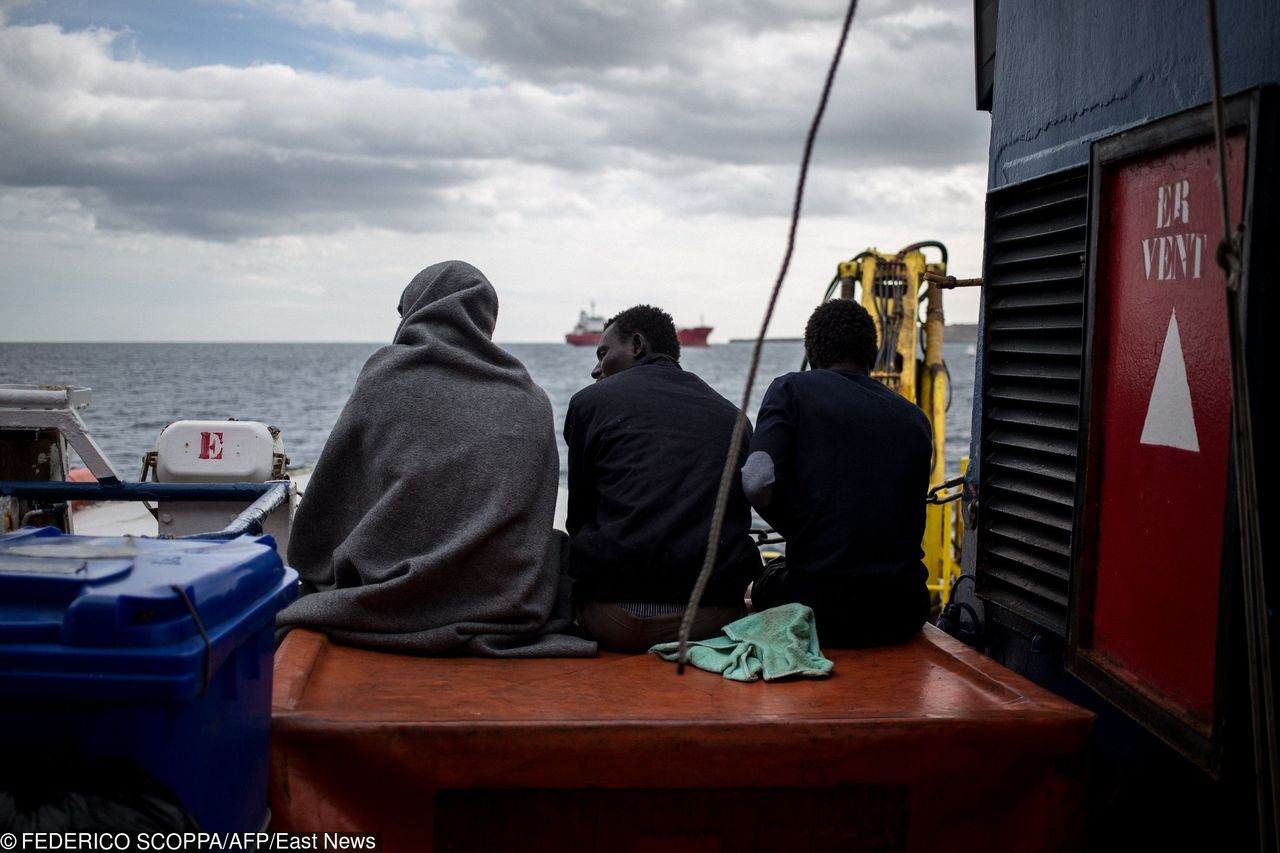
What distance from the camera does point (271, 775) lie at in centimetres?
265

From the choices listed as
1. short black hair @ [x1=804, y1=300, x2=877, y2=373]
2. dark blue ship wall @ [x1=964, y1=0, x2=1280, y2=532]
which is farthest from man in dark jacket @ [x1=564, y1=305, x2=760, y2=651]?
dark blue ship wall @ [x1=964, y1=0, x2=1280, y2=532]

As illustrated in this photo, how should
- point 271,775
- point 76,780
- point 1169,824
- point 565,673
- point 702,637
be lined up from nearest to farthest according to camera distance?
1. point 76,780
2. point 271,775
3. point 1169,824
4. point 565,673
5. point 702,637

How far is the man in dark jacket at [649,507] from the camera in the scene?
3.58 meters

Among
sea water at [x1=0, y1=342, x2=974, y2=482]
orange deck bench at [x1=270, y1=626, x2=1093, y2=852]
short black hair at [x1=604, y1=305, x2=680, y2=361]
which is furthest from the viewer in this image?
→ sea water at [x1=0, y1=342, x2=974, y2=482]

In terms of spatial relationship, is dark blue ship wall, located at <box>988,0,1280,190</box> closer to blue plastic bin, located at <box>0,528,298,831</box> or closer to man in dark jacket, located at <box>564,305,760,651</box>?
man in dark jacket, located at <box>564,305,760,651</box>

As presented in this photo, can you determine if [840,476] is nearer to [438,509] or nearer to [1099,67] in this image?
[438,509]

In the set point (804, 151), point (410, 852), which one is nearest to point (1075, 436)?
point (804, 151)

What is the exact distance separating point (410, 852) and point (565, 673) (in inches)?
29.3

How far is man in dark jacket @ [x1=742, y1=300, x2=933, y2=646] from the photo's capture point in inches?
143

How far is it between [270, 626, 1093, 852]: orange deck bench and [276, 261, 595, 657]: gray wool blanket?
46 centimetres

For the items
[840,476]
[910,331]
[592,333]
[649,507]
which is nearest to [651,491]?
[649,507]

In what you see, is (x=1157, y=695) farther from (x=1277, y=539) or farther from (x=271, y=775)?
(x=271, y=775)

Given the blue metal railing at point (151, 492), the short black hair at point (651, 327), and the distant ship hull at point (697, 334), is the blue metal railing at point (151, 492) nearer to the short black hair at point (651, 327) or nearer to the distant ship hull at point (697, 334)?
the short black hair at point (651, 327)

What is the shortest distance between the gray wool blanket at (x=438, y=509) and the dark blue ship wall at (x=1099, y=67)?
199 centimetres
